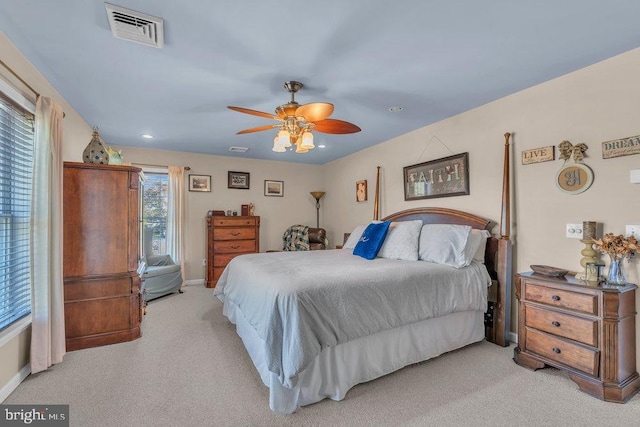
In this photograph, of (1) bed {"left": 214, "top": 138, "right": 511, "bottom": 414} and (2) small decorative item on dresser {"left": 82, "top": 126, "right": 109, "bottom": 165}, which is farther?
(2) small decorative item on dresser {"left": 82, "top": 126, "right": 109, "bottom": 165}

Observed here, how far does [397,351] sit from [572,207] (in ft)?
6.21

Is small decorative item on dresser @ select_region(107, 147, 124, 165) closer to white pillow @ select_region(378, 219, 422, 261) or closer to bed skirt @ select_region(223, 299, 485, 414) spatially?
bed skirt @ select_region(223, 299, 485, 414)

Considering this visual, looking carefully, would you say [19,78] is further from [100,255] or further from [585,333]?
[585,333]

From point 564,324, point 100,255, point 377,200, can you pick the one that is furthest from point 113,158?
point 564,324

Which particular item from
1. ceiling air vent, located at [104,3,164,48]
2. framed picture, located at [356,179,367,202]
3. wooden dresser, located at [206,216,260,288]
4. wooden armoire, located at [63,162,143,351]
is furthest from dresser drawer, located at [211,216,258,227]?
ceiling air vent, located at [104,3,164,48]

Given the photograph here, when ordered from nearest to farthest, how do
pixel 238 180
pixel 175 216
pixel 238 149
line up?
pixel 238 149
pixel 175 216
pixel 238 180

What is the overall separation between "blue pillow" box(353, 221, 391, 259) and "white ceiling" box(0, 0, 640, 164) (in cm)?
131

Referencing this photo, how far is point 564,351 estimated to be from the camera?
2.16 meters

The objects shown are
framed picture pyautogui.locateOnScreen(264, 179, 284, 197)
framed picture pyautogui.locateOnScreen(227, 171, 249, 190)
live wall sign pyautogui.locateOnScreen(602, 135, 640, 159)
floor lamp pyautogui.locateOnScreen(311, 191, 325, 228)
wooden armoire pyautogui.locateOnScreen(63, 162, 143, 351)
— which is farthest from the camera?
floor lamp pyautogui.locateOnScreen(311, 191, 325, 228)

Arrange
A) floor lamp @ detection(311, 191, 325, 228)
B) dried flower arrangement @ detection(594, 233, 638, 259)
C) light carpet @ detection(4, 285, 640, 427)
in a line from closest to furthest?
light carpet @ detection(4, 285, 640, 427), dried flower arrangement @ detection(594, 233, 638, 259), floor lamp @ detection(311, 191, 325, 228)

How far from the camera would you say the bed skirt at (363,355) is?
1890 millimetres

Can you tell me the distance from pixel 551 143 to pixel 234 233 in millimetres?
4495

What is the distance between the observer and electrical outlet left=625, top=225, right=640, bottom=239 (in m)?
2.07

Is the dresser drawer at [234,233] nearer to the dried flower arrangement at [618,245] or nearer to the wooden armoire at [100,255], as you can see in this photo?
the wooden armoire at [100,255]
